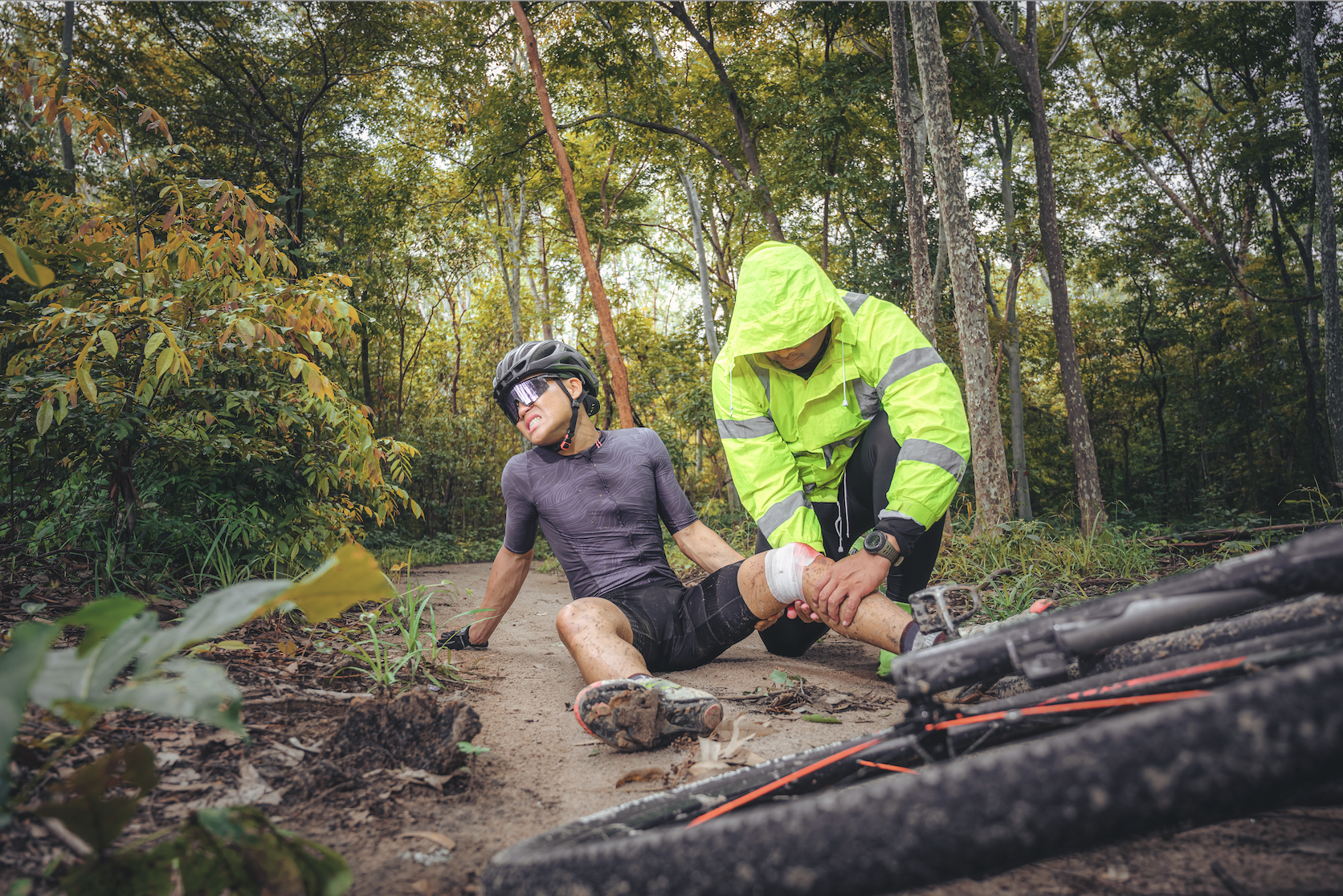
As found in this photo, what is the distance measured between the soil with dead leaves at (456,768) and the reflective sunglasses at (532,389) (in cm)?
118

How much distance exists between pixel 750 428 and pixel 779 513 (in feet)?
1.34

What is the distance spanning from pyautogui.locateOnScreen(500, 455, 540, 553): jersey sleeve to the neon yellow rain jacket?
0.92 metres

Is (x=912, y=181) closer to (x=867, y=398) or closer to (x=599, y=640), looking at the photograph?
(x=867, y=398)

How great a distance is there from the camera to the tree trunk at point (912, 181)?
6.85 m

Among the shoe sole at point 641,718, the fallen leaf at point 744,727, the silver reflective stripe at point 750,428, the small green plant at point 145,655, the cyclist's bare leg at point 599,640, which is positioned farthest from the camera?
the silver reflective stripe at point 750,428

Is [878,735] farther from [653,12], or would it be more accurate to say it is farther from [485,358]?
[485,358]

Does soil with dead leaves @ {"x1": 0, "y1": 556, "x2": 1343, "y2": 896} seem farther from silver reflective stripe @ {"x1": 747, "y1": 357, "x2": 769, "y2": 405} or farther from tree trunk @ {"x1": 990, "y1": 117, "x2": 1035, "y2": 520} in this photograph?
tree trunk @ {"x1": 990, "y1": 117, "x2": 1035, "y2": 520}

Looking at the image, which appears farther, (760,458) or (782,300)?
(760,458)

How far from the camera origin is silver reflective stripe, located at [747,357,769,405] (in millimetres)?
2928

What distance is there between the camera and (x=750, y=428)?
2.91m

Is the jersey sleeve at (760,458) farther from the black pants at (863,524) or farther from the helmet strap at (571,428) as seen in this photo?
the helmet strap at (571,428)

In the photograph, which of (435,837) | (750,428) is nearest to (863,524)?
(750,428)

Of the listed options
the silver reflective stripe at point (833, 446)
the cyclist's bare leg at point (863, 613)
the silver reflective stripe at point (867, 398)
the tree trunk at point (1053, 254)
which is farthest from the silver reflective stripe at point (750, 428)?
the tree trunk at point (1053, 254)

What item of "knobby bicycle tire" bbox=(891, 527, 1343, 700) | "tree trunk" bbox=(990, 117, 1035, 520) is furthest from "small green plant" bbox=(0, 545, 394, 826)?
"tree trunk" bbox=(990, 117, 1035, 520)
